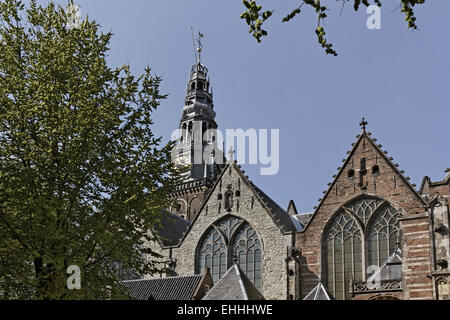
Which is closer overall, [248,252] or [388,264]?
[388,264]

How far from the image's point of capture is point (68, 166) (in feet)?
41.8

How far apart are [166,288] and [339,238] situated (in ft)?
31.2

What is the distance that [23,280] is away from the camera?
39.2ft

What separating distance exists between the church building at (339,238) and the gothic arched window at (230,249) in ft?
0.20

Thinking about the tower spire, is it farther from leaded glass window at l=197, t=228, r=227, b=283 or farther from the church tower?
leaded glass window at l=197, t=228, r=227, b=283

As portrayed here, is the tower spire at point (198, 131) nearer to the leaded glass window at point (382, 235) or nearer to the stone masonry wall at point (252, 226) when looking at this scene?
the stone masonry wall at point (252, 226)

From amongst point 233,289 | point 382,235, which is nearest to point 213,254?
point 382,235

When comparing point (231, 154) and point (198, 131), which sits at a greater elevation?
point (198, 131)

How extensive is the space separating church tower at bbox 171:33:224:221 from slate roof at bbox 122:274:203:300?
21.7m

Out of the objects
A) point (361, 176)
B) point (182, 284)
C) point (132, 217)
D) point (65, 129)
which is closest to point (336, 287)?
point (361, 176)

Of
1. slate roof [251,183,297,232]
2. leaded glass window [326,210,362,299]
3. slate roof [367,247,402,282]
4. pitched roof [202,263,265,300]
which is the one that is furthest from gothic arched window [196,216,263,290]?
pitched roof [202,263,265,300]

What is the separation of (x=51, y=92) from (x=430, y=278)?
18714 mm

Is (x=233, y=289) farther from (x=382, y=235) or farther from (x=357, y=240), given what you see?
(x=382, y=235)

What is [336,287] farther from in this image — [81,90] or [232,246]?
[81,90]
